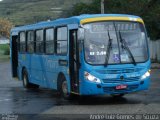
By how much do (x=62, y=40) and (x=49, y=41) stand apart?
1.43 m

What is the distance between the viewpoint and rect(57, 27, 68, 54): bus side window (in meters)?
16.0

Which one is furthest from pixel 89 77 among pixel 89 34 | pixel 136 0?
pixel 136 0

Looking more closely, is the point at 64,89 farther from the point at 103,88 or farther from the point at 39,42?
the point at 39,42

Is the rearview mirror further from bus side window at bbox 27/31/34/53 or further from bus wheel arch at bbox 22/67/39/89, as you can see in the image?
bus wheel arch at bbox 22/67/39/89

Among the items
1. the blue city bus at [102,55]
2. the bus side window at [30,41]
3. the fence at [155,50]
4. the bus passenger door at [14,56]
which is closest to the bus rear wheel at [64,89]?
the blue city bus at [102,55]

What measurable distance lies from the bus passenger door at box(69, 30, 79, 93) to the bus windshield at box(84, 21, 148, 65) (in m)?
0.55

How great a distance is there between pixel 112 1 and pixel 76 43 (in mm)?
41858

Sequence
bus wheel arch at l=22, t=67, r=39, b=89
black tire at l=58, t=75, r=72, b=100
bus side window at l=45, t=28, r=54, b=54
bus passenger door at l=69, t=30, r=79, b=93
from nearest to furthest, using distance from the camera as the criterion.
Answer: bus passenger door at l=69, t=30, r=79, b=93
black tire at l=58, t=75, r=72, b=100
bus side window at l=45, t=28, r=54, b=54
bus wheel arch at l=22, t=67, r=39, b=89

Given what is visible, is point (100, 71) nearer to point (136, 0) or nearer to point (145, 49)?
point (145, 49)

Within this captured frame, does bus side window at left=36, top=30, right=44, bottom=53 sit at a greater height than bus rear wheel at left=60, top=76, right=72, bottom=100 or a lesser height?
greater

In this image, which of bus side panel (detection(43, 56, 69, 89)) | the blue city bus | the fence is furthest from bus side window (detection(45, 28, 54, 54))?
the fence

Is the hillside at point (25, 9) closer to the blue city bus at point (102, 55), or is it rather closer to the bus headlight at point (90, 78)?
the blue city bus at point (102, 55)

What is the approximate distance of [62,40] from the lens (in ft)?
53.5

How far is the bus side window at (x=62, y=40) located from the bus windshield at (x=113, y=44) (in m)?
1.41
